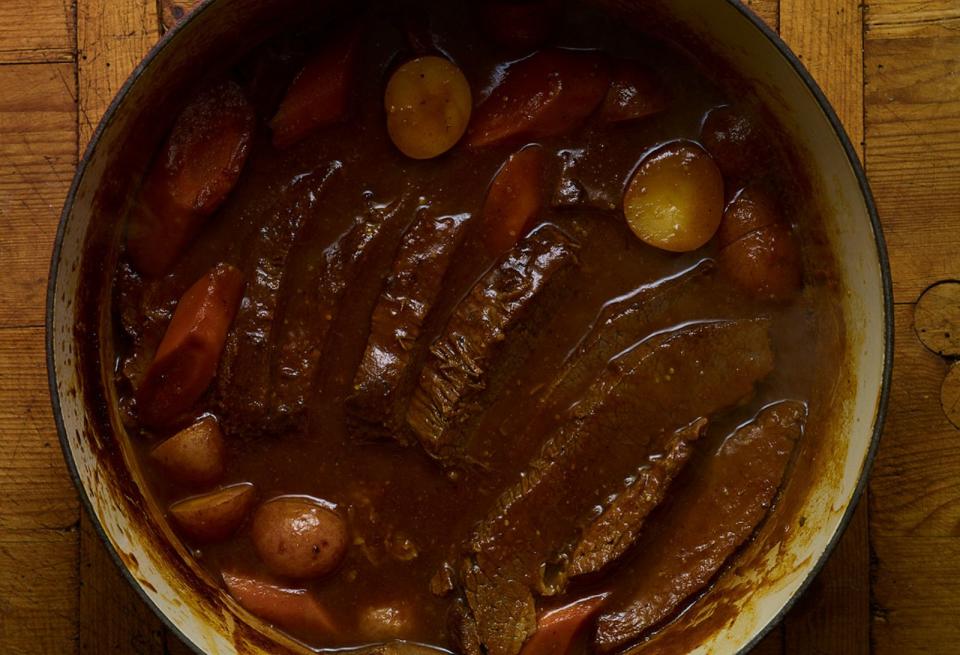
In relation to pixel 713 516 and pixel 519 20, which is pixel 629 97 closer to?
pixel 519 20

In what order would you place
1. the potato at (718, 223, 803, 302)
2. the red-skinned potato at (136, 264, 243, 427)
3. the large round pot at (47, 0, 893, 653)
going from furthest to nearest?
the potato at (718, 223, 803, 302), the red-skinned potato at (136, 264, 243, 427), the large round pot at (47, 0, 893, 653)

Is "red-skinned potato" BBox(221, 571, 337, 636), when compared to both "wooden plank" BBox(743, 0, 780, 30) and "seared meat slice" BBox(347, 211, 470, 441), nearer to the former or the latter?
"seared meat slice" BBox(347, 211, 470, 441)

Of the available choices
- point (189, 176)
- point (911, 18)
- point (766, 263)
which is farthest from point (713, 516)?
point (189, 176)

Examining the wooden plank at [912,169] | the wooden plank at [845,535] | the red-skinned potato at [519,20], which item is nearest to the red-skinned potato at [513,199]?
the red-skinned potato at [519,20]

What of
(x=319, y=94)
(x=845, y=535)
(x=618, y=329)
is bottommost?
(x=845, y=535)

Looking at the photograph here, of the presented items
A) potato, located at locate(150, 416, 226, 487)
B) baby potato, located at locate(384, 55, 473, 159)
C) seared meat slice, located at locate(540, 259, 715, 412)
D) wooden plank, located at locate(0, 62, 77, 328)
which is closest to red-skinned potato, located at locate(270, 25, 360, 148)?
baby potato, located at locate(384, 55, 473, 159)

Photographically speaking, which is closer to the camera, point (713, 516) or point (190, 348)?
point (190, 348)

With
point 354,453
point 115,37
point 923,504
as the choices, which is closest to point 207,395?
point 354,453
